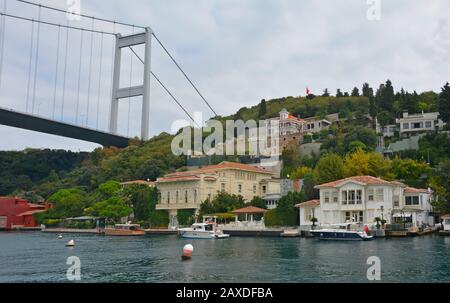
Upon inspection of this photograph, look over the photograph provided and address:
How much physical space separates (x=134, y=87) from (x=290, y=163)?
25185 millimetres

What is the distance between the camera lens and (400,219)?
36250 mm

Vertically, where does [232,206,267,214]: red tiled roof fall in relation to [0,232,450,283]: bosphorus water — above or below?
above

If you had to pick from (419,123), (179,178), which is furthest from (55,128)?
(419,123)

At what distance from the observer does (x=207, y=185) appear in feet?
156

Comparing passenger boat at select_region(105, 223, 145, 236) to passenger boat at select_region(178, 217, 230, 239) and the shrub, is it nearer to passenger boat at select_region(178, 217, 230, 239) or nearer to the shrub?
the shrub

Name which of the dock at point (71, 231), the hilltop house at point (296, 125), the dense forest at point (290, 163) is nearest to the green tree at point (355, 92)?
the dense forest at point (290, 163)

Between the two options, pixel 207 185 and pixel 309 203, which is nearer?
pixel 309 203

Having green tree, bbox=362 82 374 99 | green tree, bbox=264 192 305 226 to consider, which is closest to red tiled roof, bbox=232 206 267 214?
green tree, bbox=264 192 305 226

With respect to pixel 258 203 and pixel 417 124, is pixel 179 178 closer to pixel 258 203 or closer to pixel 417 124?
pixel 258 203

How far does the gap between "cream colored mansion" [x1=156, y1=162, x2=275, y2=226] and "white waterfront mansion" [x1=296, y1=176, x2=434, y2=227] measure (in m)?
11.2

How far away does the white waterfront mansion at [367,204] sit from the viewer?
36.0m

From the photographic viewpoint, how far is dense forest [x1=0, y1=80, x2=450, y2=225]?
42000 mm
